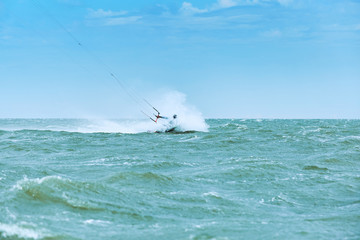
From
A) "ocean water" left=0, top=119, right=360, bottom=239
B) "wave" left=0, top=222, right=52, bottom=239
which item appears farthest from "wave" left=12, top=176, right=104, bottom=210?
"wave" left=0, top=222, right=52, bottom=239

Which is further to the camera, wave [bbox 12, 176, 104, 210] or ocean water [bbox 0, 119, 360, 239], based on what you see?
wave [bbox 12, 176, 104, 210]

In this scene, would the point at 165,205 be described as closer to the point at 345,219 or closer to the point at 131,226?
the point at 131,226

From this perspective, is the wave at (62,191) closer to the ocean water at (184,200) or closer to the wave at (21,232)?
the ocean water at (184,200)

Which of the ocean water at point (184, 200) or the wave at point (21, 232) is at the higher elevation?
the ocean water at point (184, 200)

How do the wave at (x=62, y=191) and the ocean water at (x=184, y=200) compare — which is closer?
the ocean water at (x=184, y=200)

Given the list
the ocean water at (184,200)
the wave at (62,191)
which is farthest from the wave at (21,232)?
the wave at (62,191)

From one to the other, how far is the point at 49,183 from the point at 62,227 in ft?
11.5

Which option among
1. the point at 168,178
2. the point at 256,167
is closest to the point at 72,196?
the point at 168,178

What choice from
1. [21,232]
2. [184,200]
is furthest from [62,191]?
[21,232]

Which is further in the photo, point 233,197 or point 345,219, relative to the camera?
point 233,197

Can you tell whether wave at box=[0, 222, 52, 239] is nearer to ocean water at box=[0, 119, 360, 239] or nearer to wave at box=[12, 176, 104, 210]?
ocean water at box=[0, 119, 360, 239]

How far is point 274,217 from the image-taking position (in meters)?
9.31

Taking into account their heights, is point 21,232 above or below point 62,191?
below

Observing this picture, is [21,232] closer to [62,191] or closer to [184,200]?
[62,191]
